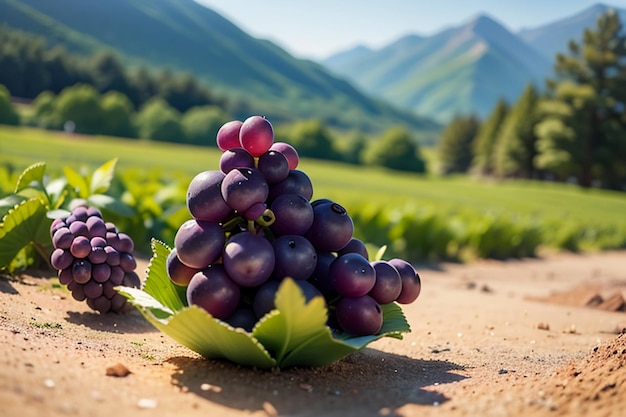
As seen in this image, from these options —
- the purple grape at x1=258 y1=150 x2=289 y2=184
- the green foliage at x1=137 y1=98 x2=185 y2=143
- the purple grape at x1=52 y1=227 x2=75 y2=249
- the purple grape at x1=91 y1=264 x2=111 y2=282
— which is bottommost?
the purple grape at x1=91 y1=264 x2=111 y2=282

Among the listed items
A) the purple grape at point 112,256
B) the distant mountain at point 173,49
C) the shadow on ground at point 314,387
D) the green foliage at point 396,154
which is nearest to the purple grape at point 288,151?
the shadow on ground at point 314,387

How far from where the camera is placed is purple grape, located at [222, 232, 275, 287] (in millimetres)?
2230

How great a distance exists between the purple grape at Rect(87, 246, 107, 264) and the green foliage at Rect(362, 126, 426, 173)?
76.9 meters

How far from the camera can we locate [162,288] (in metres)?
2.66

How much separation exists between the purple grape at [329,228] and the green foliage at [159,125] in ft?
198

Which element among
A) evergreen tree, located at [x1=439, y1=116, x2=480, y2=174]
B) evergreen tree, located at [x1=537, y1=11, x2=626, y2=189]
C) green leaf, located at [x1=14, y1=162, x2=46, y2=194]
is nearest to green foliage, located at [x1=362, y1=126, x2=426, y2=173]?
evergreen tree, located at [x1=439, y1=116, x2=480, y2=174]

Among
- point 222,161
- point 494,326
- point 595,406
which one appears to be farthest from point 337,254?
point 494,326

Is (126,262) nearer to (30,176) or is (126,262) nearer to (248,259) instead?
(30,176)

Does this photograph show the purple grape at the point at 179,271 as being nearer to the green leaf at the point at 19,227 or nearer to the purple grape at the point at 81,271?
the purple grape at the point at 81,271

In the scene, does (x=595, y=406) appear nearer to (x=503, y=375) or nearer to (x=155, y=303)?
(x=503, y=375)

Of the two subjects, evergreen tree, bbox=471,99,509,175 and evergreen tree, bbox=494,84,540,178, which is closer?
evergreen tree, bbox=494,84,540,178

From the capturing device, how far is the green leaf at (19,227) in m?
3.46

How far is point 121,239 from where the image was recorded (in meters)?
3.54

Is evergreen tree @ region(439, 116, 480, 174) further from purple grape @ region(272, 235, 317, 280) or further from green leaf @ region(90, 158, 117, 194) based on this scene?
purple grape @ region(272, 235, 317, 280)
